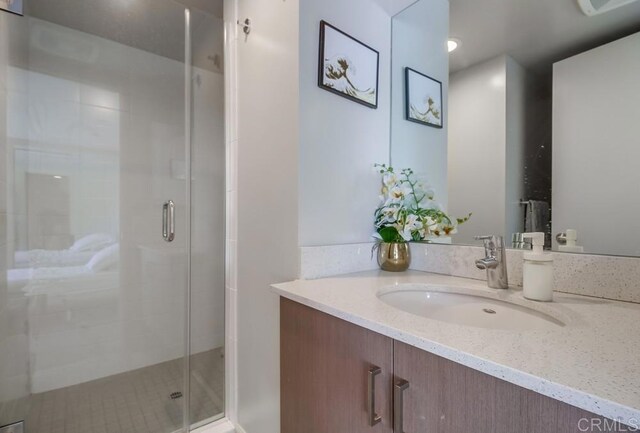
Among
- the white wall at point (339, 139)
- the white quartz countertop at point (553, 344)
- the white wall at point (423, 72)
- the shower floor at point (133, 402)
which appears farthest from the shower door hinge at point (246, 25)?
the shower floor at point (133, 402)

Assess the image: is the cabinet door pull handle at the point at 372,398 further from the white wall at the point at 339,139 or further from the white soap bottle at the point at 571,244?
the white soap bottle at the point at 571,244

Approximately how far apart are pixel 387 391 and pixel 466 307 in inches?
17.5

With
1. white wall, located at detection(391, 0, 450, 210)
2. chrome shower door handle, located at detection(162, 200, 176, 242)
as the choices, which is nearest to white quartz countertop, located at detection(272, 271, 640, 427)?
white wall, located at detection(391, 0, 450, 210)

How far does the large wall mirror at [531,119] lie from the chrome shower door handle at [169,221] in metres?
1.34

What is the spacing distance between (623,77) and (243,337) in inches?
62.0

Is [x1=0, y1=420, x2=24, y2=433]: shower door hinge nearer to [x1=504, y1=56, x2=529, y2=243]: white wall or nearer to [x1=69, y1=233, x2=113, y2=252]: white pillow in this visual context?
[x1=69, y1=233, x2=113, y2=252]: white pillow

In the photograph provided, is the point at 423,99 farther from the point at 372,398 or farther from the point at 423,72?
the point at 372,398

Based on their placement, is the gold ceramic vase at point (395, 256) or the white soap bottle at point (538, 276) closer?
the white soap bottle at point (538, 276)

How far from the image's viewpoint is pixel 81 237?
162 cm

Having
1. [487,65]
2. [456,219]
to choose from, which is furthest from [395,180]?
[487,65]

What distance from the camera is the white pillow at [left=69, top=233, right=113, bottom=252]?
160 centimetres

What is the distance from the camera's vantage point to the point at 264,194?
3.83 feet

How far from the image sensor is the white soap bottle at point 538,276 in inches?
29.0

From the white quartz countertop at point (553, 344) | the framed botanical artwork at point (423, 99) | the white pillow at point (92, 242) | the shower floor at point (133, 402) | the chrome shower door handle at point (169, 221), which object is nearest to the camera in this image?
the white quartz countertop at point (553, 344)
